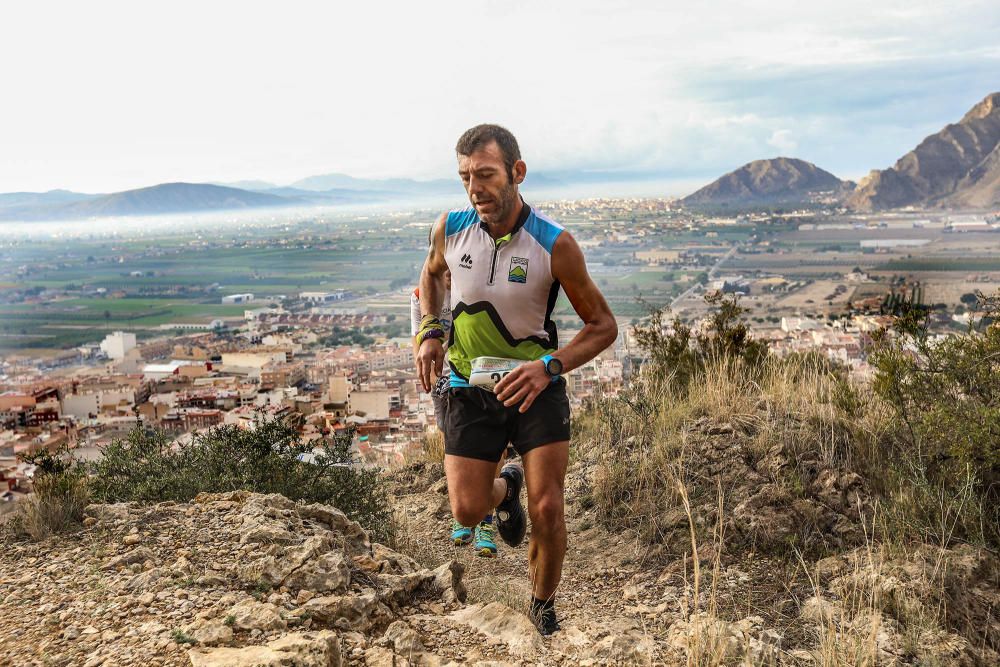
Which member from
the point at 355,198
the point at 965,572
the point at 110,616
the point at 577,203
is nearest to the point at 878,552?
the point at 965,572

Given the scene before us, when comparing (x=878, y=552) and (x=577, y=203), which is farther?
(x=577, y=203)

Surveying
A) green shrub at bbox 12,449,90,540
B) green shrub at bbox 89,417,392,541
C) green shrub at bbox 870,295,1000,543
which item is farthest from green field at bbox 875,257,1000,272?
green shrub at bbox 12,449,90,540

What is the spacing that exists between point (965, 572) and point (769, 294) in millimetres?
22692

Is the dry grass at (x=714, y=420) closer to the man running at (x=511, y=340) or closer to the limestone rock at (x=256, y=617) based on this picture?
the man running at (x=511, y=340)

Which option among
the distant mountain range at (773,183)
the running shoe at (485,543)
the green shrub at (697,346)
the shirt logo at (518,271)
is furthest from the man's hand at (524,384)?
the distant mountain range at (773,183)

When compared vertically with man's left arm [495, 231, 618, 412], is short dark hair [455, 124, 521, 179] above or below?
above

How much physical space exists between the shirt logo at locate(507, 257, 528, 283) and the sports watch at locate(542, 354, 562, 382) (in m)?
0.37

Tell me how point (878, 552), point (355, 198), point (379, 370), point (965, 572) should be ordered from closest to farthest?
point (965, 572), point (878, 552), point (379, 370), point (355, 198)

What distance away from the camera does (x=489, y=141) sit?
3.60 m

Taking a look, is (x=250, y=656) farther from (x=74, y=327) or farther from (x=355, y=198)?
(x=355, y=198)

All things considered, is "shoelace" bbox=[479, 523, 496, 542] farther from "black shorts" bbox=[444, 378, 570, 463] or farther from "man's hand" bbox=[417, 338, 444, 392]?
"man's hand" bbox=[417, 338, 444, 392]

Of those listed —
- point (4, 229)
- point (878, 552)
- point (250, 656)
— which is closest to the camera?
point (250, 656)

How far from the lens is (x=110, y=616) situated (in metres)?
3.04

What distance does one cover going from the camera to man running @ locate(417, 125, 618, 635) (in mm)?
3518
